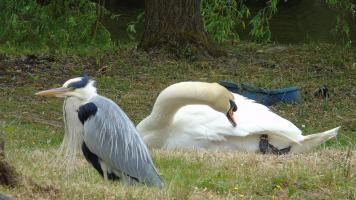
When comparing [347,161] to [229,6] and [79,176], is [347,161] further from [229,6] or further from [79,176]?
[229,6]

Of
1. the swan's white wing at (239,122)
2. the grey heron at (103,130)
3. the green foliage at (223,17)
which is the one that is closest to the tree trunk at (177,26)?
the green foliage at (223,17)

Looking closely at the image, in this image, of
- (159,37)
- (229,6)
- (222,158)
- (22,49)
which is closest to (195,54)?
(159,37)

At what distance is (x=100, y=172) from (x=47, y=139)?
9.22 ft

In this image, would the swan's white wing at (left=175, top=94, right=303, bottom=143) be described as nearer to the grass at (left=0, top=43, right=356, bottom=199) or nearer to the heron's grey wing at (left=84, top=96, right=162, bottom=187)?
the grass at (left=0, top=43, right=356, bottom=199)

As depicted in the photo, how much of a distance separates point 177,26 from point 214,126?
455 cm

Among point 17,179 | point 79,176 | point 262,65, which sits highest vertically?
point 17,179

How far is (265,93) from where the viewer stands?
10375 millimetres

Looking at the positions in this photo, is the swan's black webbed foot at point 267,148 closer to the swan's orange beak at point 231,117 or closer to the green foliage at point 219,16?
the swan's orange beak at point 231,117

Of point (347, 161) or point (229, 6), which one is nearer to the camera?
point (347, 161)

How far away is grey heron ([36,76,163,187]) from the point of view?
553 centimetres

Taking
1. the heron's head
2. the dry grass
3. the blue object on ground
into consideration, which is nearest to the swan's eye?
the dry grass

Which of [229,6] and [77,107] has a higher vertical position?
[77,107]

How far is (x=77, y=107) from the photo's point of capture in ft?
18.3

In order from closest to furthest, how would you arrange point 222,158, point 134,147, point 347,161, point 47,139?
1. point 134,147
2. point 347,161
3. point 222,158
4. point 47,139
